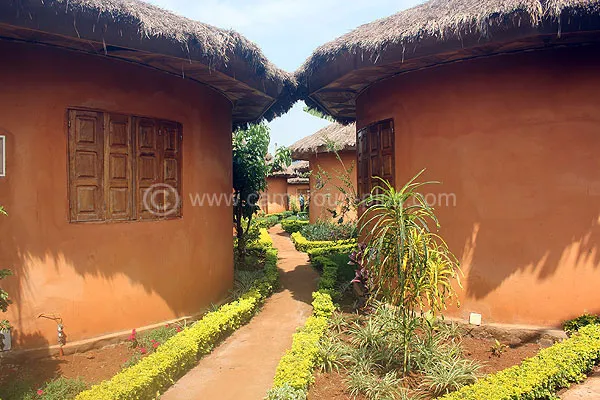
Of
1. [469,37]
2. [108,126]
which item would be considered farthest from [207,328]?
[469,37]

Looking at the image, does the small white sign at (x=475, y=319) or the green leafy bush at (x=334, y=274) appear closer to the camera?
the small white sign at (x=475, y=319)

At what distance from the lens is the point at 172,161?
5727 mm

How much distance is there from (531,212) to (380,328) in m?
2.37

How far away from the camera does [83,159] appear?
15.9 ft

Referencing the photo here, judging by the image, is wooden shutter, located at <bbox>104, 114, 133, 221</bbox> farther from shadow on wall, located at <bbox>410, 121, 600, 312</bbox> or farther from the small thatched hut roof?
the small thatched hut roof

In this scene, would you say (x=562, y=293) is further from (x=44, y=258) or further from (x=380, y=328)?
(x=44, y=258)

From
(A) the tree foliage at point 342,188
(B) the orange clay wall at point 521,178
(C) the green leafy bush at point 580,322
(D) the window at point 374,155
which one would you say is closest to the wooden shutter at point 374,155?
(D) the window at point 374,155

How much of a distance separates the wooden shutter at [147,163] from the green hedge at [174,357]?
5.51ft

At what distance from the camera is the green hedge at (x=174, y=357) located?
3.63 metres

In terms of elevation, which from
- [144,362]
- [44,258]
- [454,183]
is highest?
[454,183]

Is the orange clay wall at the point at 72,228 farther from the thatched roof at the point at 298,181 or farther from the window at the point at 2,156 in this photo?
the thatched roof at the point at 298,181

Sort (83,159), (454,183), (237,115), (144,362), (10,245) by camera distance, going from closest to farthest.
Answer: (144,362) < (10,245) < (83,159) < (454,183) < (237,115)

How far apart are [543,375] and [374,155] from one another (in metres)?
3.76

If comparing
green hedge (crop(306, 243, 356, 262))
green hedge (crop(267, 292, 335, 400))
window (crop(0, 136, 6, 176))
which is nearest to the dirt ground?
green hedge (crop(267, 292, 335, 400))
